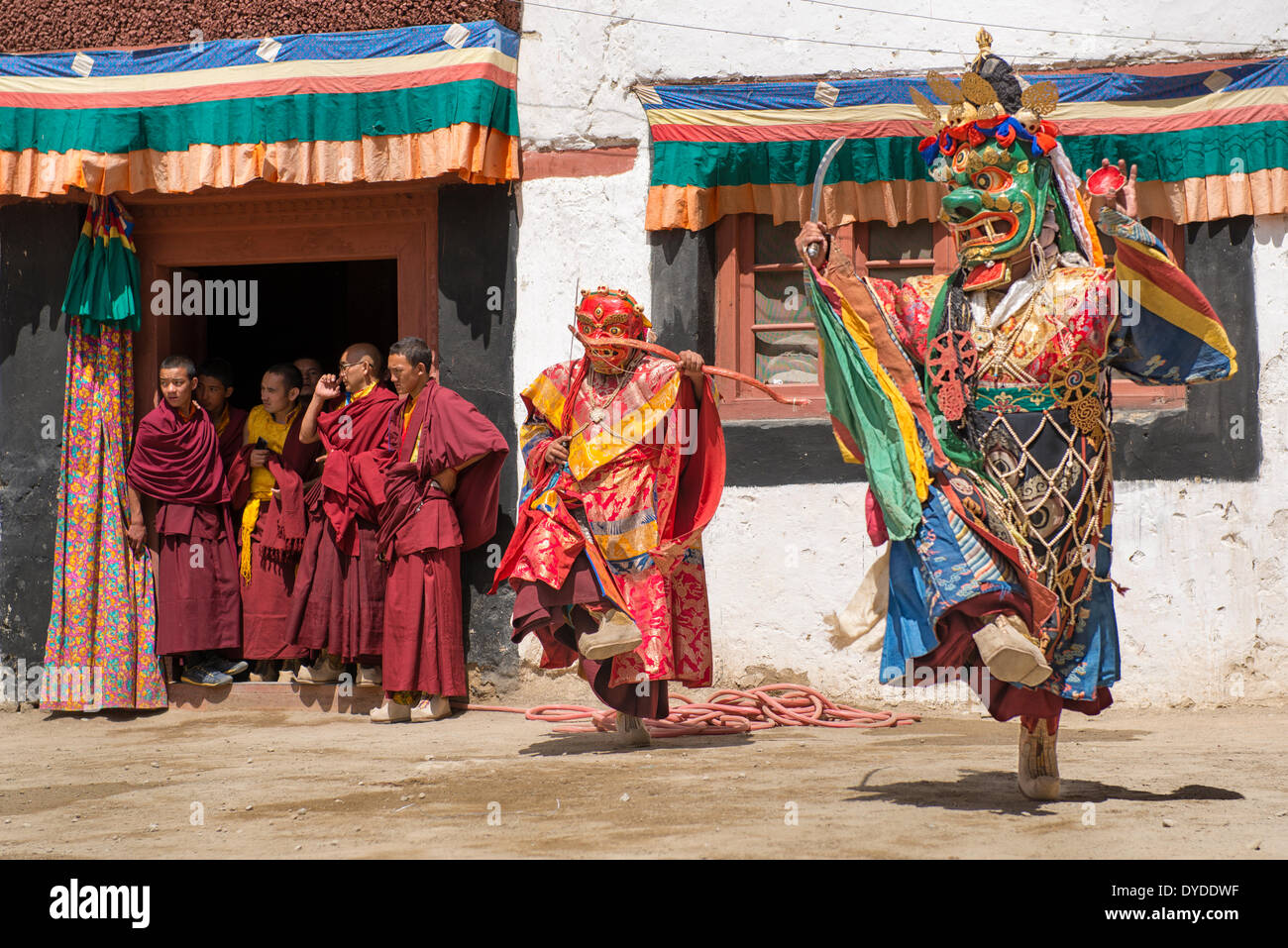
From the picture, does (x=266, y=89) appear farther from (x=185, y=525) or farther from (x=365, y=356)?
(x=185, y=525)

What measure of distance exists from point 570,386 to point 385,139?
2066 millimetres

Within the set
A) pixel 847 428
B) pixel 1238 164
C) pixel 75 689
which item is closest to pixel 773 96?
pixel 1238 164

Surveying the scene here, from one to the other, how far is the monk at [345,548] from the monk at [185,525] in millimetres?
446

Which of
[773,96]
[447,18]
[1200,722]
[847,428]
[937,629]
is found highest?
[447,18]

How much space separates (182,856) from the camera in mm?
3994

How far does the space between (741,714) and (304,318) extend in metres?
6.16

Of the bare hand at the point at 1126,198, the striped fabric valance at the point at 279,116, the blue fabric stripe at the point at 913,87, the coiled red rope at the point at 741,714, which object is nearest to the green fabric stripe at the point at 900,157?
the blue fabric stripe at the point at 913,87

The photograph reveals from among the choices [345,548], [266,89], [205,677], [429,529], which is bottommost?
[205,677]

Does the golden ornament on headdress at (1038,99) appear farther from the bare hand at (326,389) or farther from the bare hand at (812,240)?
the bare hand at (326,389)

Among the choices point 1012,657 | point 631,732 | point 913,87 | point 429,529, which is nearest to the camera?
point 1012,657

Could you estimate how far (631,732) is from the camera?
19.7ft

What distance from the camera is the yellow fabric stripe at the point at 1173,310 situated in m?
4.32

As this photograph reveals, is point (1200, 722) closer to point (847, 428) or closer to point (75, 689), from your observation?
point (847, 428)

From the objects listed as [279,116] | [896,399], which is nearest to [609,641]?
Answer: [896,399]
